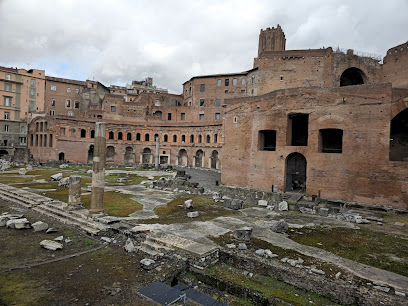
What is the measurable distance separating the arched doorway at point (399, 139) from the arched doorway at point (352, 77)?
8005mm

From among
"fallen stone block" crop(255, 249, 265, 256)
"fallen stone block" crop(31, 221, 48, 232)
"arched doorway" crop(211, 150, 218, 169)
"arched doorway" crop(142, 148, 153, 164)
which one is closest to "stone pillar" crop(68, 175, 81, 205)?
"fallen stone block" crop(31, 221, 48, 232)

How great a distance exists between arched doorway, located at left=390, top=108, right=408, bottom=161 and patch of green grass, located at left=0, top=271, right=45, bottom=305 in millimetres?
20710

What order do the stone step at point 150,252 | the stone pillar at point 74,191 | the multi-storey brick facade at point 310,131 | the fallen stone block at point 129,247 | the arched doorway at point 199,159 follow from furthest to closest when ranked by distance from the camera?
the arched doorway at point 199,159 < the multi-storey brick facade at point 310,131 < the stone pillar at point 74,191 < the fallen stone block at point 129,247 < the stone step at point 150,252

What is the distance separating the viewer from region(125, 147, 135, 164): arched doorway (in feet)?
146

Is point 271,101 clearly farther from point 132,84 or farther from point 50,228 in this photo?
point 132,84

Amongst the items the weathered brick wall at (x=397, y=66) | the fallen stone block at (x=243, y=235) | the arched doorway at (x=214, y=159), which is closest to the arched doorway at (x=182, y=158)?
the arched doorway at (x=214, y=159)

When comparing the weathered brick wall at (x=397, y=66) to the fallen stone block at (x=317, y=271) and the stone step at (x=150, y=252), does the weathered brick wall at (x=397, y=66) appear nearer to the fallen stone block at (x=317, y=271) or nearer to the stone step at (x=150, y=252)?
the fallen stone block at (x=317, y=271)

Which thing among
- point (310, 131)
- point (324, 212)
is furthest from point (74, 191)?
point (310, 131)

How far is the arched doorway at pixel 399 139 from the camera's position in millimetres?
18047

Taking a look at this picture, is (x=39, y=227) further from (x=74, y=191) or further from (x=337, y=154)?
(x=337, y=154)

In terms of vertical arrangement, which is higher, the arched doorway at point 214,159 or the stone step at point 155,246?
the arched doorway at point 214,159

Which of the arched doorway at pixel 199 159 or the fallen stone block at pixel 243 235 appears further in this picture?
the arched doorway at pixel 199 159

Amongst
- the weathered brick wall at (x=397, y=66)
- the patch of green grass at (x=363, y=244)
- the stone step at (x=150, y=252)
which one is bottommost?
the stone step at (x=150, y=252)

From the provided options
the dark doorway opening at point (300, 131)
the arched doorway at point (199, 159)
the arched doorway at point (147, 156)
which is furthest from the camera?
the arched doorway at point (147, 156)
